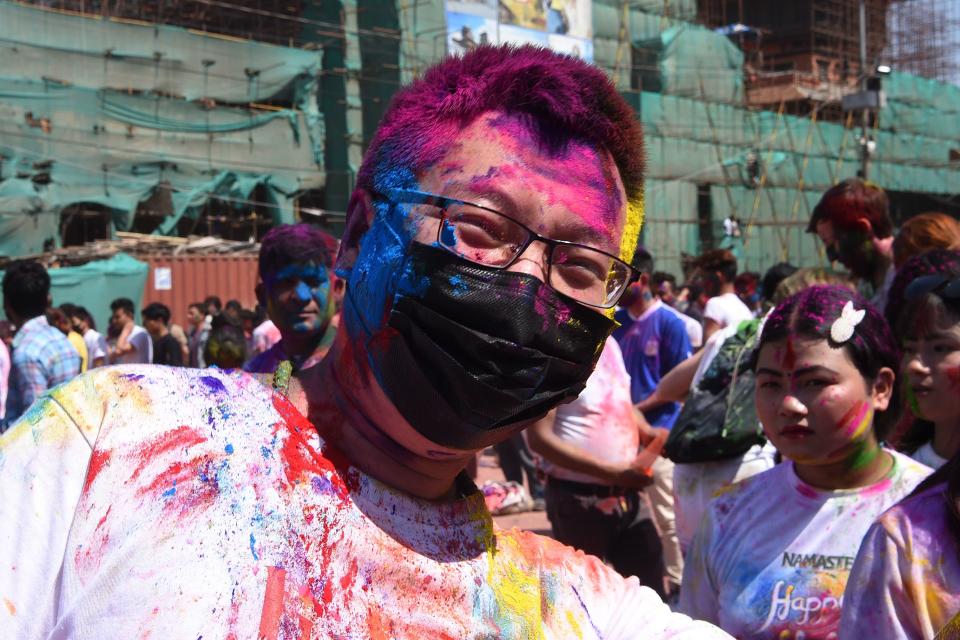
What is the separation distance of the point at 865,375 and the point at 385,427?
6.36 ft

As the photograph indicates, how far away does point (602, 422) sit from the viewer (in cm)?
486

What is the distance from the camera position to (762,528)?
2891 millimetres

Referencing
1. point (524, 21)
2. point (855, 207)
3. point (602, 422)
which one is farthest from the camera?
point (524, 21)

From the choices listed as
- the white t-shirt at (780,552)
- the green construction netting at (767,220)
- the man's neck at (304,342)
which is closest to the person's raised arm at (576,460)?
the man's neck at (304,342)

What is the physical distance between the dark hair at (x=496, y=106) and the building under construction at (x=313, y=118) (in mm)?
20142

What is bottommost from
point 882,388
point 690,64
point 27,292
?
point 882,388

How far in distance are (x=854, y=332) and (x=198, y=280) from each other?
58.9 ft

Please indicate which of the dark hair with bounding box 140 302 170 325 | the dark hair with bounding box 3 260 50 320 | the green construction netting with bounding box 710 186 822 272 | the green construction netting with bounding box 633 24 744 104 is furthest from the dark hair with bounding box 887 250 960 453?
the green construction netting with bounding box 710 186 822 272

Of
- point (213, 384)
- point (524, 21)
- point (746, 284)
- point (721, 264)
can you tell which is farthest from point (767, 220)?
point (213, 384)

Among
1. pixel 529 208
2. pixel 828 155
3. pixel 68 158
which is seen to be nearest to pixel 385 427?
pixel 529 208

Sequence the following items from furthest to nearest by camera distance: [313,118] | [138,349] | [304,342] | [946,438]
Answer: [313,118], [138,349], [304,342], [946,438]

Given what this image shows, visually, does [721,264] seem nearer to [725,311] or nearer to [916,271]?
[725,311]

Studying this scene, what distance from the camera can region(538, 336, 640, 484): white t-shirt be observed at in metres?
4.85

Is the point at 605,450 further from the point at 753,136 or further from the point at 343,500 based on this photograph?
the point at 753,136
